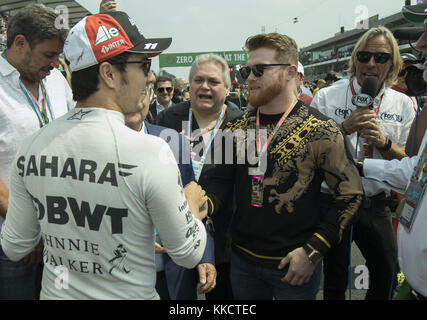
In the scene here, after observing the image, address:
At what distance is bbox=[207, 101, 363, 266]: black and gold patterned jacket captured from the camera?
1.81 m

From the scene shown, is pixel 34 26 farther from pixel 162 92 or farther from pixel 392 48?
pixel 162 92

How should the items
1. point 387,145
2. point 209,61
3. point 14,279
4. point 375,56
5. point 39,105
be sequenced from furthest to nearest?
1. point 209,61
2. point 375,56
3. point 387,145
4. point 39,105
5. point 14,279

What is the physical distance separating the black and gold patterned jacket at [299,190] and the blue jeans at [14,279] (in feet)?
4.55

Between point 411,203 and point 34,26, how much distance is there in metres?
2.39

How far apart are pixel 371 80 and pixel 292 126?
845mm

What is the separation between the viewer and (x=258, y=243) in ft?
6.48

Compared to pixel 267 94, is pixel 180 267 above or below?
below

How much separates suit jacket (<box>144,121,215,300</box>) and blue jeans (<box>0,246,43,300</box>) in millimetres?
851

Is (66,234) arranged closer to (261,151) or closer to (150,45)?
(150,45)

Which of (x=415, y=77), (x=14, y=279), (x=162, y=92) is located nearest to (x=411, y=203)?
(x=415, y=77)

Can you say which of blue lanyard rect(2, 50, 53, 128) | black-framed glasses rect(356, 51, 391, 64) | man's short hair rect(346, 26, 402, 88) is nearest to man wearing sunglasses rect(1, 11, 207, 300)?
blue lanyard rect(2, 50, 53, 128)

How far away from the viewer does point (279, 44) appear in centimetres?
206

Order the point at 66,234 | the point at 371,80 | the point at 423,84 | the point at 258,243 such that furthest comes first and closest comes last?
1. the point at 371,80
2. the point at 423,84
3. the point at 258,243
4. the point at 66,234
